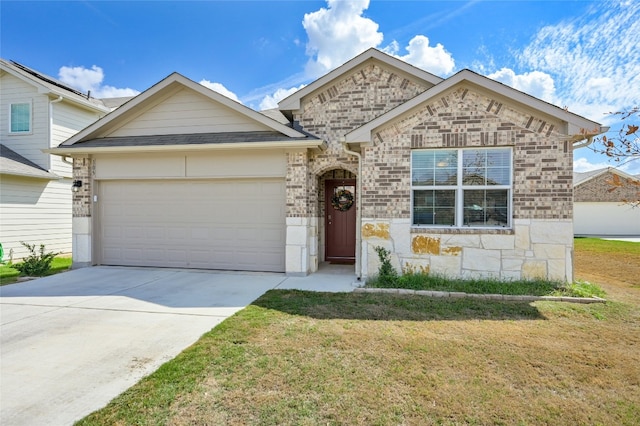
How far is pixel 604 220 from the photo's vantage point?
2519 centimetres

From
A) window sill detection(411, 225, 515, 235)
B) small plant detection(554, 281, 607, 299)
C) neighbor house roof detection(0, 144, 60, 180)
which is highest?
neighbor house roof detection(0, 144, 60, 180)

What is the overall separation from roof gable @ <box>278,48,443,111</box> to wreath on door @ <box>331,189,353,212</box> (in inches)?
113

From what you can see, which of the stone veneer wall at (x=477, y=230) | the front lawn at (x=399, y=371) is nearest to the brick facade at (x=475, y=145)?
the stone veneer wall at (x=477, y=230)

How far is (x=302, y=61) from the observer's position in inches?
534

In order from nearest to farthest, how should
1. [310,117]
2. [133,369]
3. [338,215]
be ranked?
1. [133,369]
2. [310,117]
3. [338,215]

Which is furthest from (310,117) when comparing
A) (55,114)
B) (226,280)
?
(55,114)

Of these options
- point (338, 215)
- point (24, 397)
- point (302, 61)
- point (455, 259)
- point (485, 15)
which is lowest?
point (24, 397)

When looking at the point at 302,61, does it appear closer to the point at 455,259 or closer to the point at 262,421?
the point at 455,259

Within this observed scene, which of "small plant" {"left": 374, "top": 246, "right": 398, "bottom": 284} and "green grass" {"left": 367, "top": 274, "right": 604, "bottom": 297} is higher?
"small plant" {"left": 374, "top": 246, "right": 398, "bottom": 284}

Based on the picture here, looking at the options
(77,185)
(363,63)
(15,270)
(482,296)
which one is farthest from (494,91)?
(15,270)

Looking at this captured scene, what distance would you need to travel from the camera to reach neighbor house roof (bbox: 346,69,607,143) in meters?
6.44

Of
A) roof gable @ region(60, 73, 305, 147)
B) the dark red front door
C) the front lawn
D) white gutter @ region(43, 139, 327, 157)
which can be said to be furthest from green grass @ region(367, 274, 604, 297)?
roof gable @ region(60, 73, 305, 147)

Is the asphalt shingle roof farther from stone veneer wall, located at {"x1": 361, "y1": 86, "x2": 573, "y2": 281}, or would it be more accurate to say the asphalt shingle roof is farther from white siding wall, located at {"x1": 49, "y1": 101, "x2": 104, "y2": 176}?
white siding wall, located at {"x1": 49, "y1": 101, "x2": 104, "y2": 176}

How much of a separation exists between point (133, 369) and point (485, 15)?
10.3m
